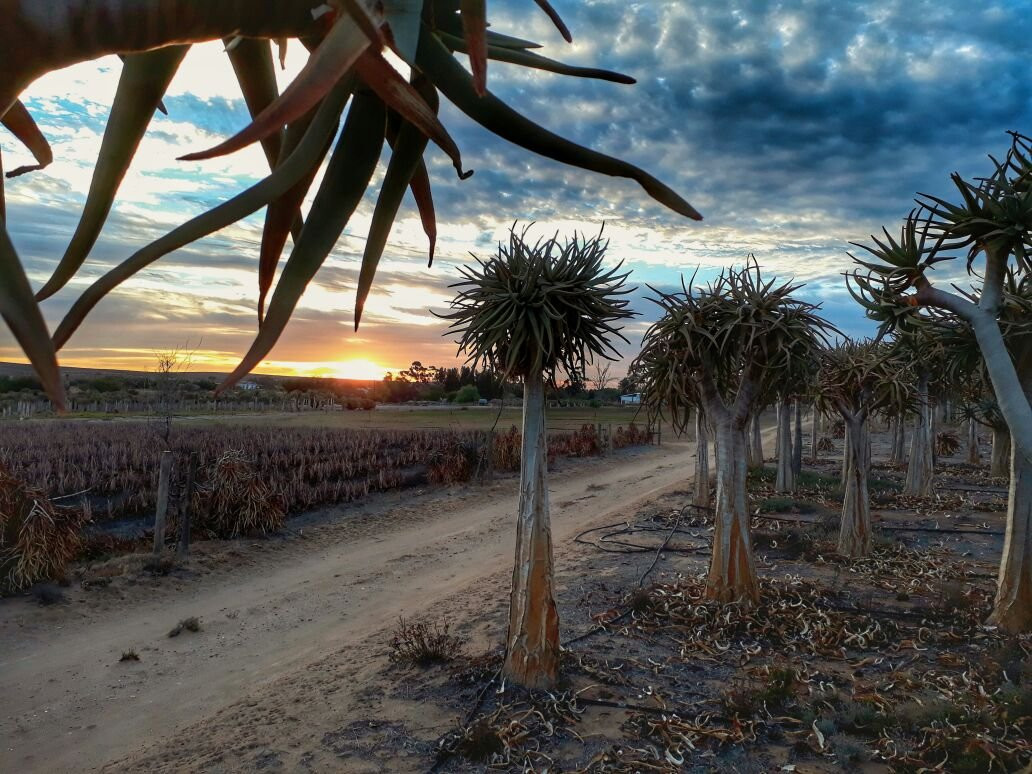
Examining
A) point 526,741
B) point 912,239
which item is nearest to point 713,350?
point 912,239

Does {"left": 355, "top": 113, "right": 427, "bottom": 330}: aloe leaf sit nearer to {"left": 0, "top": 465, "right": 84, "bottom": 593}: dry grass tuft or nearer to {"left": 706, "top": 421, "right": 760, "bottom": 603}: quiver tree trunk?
{"left": 706, "top": 421, "right": 760, "bottom": 603}: quiver tree trunk

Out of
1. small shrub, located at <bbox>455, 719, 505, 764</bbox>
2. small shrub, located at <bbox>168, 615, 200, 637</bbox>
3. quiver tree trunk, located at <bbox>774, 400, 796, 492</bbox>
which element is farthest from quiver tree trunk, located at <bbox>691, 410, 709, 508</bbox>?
small shrub, located at <bbox>455, 719, 505, 764</bbox>

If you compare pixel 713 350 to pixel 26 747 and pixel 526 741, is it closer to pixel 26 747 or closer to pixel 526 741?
pixel 526 741

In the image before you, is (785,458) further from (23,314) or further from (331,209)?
(23,314)

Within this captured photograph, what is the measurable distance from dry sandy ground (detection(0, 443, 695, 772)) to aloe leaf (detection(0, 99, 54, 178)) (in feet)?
15.2

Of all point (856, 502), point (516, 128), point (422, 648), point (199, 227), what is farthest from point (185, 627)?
point (856, 502)

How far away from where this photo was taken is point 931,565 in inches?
383

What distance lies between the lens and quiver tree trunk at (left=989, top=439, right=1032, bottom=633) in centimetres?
644

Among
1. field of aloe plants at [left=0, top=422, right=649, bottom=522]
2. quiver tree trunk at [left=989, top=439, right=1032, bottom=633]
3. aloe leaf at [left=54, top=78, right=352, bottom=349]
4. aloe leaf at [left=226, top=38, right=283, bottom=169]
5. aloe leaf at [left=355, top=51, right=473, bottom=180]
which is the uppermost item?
aloe leaf at [left=226, top=38, right=283, bottom=169]

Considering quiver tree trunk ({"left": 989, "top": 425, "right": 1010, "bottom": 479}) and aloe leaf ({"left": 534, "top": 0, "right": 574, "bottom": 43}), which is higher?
aloe leaf ({"left": 534, "top": 0, "right": 574, "bottom": 43})

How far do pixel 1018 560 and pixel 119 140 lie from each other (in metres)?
8.06

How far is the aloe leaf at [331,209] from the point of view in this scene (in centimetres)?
88

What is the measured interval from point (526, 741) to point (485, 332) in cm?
306

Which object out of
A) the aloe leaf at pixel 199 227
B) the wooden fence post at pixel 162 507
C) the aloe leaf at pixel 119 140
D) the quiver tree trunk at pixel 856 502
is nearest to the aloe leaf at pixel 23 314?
the aloe leaf at pixel 199 227
